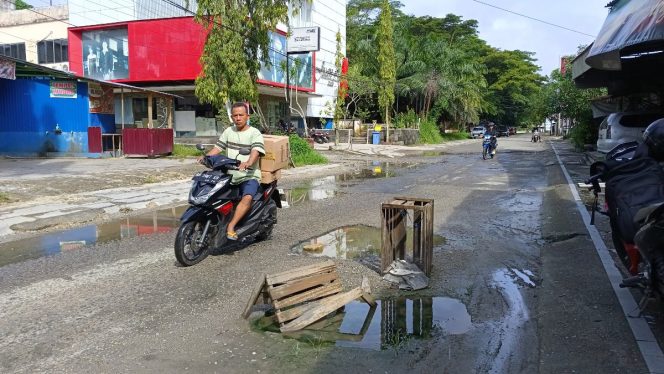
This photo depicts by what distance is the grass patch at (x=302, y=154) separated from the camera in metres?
20.5

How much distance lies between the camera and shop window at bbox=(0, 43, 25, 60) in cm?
3503

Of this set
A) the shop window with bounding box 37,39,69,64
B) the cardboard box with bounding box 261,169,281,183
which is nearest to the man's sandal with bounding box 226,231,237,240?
the cardboard box with bounding box 261,169,281,183

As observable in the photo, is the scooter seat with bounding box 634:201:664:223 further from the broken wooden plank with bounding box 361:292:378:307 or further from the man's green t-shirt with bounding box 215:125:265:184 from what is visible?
the man's green t-shirt with bounding box 215:125:265:184

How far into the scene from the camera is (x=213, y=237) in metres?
6.25

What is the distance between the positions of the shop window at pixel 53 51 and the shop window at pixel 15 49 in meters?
2.13

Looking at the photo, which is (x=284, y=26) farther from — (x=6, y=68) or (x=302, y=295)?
(x=302, y=295)

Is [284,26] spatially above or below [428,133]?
above

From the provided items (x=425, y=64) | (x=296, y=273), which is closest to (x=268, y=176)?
(x=296, y=273)

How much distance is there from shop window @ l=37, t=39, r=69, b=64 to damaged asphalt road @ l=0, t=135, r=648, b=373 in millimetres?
30469

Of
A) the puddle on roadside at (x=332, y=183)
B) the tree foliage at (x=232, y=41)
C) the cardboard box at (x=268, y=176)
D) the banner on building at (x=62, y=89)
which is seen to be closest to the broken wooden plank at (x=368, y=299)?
the cardboard box at (x=268, y=176)

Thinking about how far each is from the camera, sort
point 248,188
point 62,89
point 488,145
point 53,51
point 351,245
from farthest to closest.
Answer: point 53,51, point 488,145, point 62,89, point 351,245, point 248,188

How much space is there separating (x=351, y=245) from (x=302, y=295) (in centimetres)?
273

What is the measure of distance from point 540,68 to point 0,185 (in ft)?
255

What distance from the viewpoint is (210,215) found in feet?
20.2
